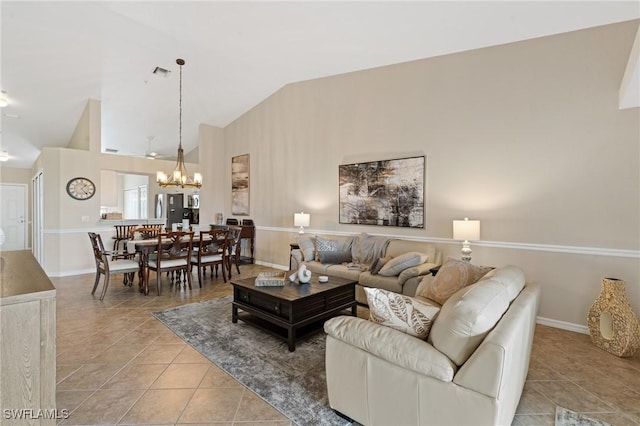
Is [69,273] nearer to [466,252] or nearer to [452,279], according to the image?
[452,279]

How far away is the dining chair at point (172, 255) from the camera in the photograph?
467cm

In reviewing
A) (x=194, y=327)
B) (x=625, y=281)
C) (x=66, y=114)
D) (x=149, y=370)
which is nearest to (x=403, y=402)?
(x=149, y=370)

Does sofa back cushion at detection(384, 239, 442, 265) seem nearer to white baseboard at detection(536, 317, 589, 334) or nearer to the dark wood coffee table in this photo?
the dark wood coffee table

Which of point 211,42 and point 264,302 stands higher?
point 211,42

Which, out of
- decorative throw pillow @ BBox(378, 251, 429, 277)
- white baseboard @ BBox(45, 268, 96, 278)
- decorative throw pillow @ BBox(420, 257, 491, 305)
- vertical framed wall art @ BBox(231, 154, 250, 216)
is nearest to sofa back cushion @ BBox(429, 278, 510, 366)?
decorative throw pillow @ BBox(420, 257, 491, 305)

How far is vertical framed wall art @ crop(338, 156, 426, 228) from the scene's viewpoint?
4680mm

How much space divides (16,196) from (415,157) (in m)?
11.2

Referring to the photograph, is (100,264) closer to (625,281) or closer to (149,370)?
(149,370)

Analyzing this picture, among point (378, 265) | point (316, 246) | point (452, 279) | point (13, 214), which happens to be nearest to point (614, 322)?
point (452, 279)

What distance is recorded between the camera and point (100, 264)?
180 inches

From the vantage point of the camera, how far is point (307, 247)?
5.10m

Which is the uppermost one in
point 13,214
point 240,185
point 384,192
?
point 240,185

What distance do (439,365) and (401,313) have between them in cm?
38

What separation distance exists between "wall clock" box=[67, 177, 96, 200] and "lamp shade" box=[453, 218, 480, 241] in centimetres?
687
